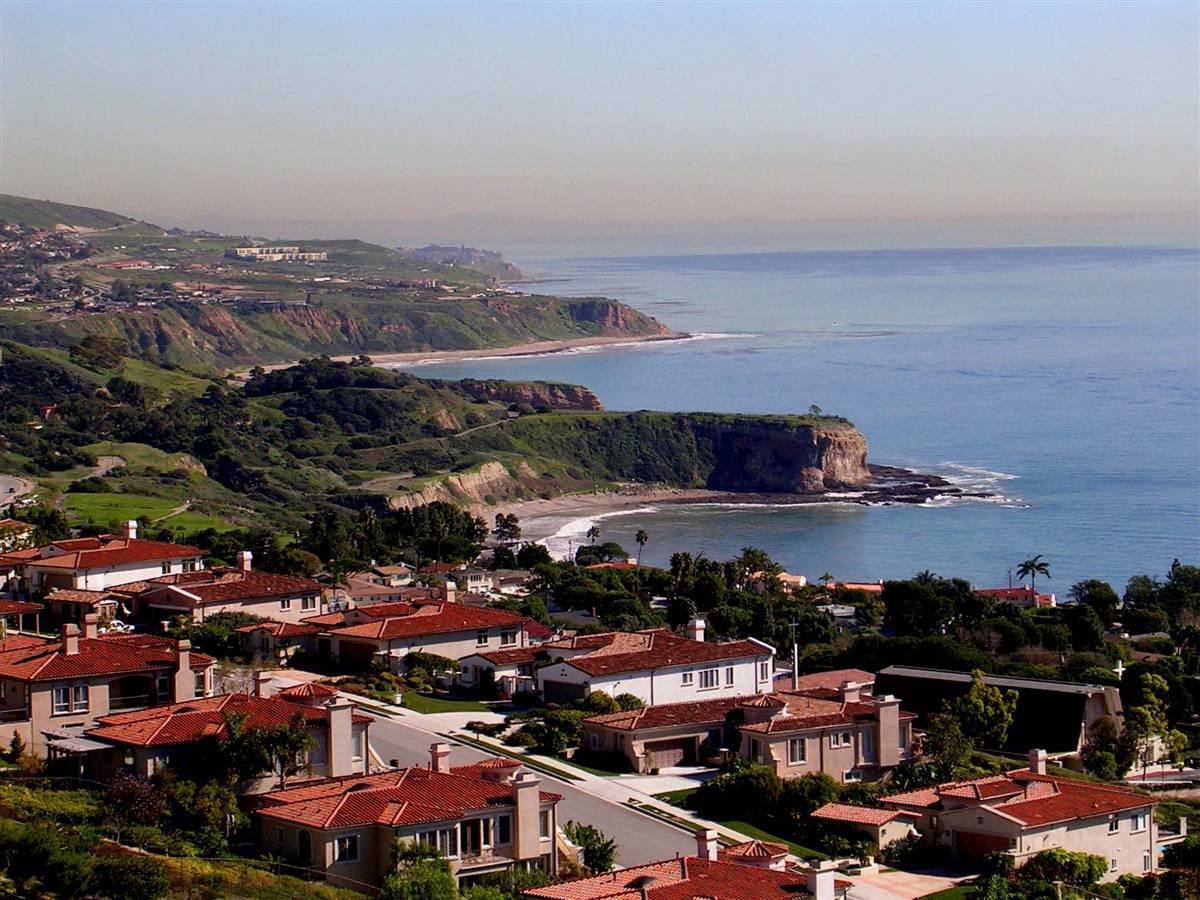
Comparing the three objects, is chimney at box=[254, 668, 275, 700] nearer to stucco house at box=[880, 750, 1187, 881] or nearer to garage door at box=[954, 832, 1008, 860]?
stucco house at box=[880, 750, 1187, 881]

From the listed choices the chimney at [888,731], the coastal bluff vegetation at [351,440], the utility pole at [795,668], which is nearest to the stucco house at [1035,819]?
the chimney at [888,731]

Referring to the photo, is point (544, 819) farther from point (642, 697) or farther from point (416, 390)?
point (416, 390)

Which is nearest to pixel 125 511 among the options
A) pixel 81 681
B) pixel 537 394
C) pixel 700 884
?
pixel 81 681

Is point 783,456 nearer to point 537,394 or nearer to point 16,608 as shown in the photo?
point 537,394

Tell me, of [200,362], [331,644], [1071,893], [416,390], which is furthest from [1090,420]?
[1071,893]

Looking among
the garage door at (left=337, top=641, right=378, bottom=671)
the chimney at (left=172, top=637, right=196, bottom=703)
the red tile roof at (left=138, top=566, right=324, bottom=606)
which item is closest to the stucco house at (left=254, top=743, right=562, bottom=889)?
the chimney at (left=172, top=637, right=196, bottom=703)

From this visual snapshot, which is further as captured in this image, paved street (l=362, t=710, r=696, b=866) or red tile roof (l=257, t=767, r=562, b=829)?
paved street (l=362, t=710, r=696, b=866)

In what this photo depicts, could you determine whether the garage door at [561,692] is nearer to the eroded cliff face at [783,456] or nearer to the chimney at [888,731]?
the chimney at [888,731]
